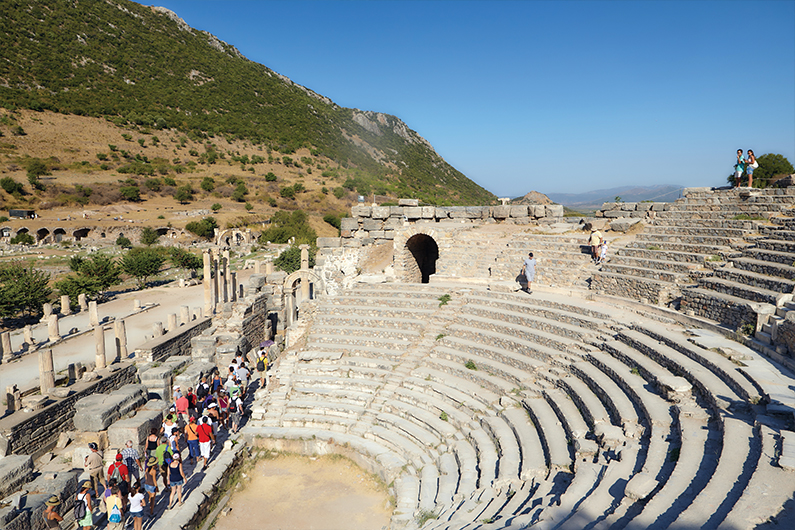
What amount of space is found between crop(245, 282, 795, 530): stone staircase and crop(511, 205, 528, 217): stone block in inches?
179

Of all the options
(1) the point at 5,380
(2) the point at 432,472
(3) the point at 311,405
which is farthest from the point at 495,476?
(1) the point at 5,380

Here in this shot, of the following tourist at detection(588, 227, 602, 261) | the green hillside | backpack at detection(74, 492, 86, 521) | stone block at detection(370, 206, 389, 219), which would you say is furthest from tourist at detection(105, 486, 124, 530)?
the green hillside

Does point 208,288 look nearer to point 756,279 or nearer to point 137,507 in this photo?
point 137,507

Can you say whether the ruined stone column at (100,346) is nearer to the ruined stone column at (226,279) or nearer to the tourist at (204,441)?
the tourist at (204,441)

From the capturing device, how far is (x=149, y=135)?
6066cm

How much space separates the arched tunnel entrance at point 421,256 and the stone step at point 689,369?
9452 millimetres

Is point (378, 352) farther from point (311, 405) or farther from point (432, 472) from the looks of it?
point (432, 472)

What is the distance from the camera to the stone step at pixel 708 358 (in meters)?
6.73

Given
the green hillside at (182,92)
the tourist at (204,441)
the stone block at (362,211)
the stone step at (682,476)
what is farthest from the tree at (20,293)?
the green hillside at (182,92)

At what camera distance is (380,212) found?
18000 mm

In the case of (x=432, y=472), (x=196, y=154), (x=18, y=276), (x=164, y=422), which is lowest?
(x=432, y=472)

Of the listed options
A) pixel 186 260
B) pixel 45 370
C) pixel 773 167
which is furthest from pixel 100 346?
pixel 773 167

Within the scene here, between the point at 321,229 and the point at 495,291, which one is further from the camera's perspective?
the point at 321,229

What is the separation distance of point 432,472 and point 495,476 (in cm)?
148
